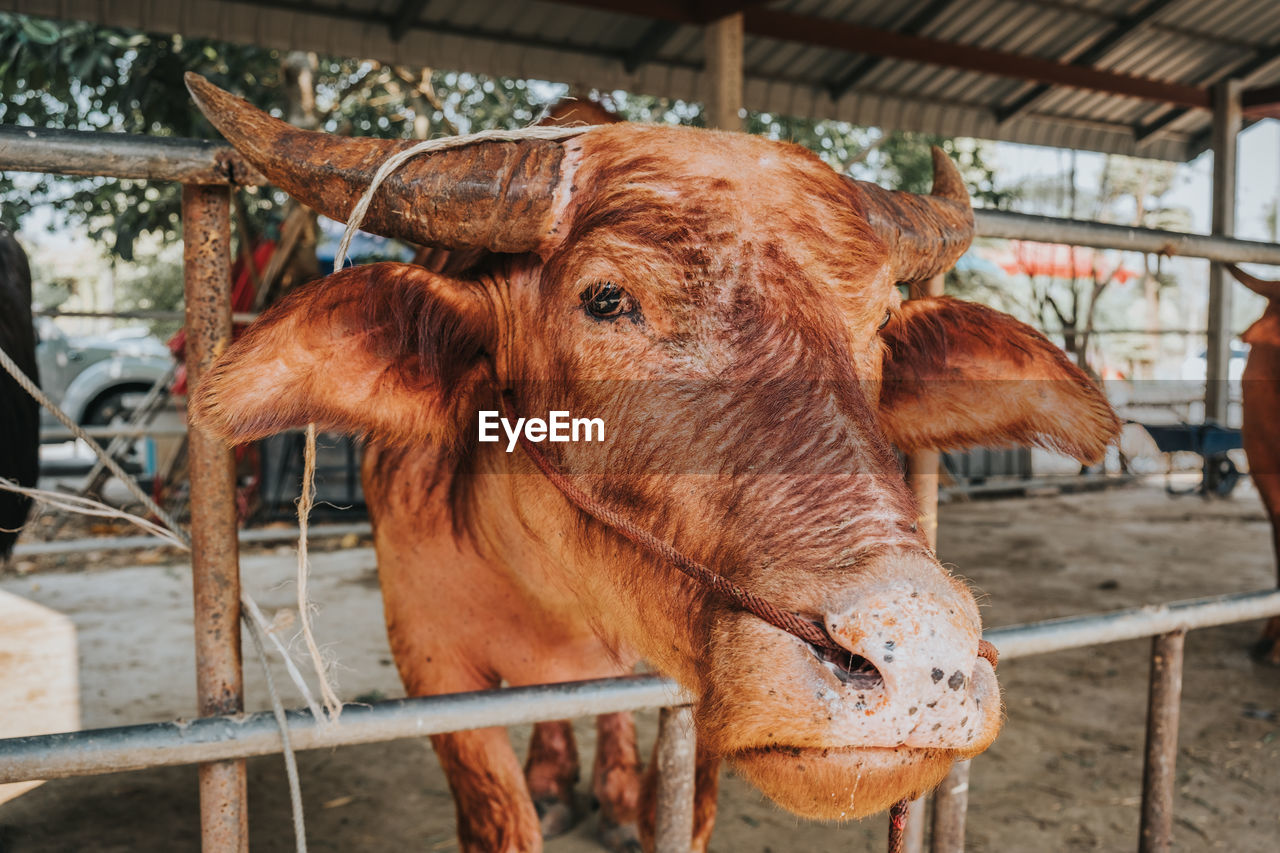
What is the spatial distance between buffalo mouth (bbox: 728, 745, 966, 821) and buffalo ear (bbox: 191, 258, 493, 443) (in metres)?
0.91

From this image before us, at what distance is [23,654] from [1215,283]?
10.6 metres

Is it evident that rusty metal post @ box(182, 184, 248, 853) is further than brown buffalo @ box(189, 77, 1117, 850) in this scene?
Yes

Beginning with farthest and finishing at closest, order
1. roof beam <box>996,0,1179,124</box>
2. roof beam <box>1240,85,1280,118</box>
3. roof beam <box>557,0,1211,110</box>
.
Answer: roof beam <box>1240,85,1280,118</box>
roof beam <box>996,0,1179,124</box>
roof beam <box>557,0,1211,110</box>

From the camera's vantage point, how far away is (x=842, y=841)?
10.1 feet

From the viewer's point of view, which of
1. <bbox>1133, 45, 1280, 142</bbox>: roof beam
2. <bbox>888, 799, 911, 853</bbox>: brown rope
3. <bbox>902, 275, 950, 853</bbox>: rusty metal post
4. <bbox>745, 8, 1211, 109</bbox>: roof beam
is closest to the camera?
<bbox>888, 799, 911, 853</bbox>: brown rope

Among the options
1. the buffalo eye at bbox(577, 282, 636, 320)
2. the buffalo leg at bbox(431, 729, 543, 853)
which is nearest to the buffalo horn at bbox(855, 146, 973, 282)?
the buffalo eye at bbox(577, 282, 636, 320)

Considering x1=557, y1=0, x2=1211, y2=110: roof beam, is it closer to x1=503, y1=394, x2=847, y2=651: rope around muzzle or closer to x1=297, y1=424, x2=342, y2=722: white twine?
x1=503, y1=394, x2=847, y2=651: rope around muzzle

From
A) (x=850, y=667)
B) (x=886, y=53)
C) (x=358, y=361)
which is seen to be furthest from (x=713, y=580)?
(x=886, y=53)

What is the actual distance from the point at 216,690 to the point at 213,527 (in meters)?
0.29

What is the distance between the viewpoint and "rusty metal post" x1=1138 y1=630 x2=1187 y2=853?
2.38m

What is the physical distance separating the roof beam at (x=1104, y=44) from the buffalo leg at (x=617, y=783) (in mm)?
8527

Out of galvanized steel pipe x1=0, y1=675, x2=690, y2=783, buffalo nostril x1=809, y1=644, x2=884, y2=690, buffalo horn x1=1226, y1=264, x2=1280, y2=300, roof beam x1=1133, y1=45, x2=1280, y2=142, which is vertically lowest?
galvanized steel pipe x1=0, y1=675, x2=690, y2=783

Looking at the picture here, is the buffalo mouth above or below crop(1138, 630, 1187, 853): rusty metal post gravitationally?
above

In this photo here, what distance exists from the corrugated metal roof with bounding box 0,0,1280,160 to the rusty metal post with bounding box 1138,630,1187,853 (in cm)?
565
